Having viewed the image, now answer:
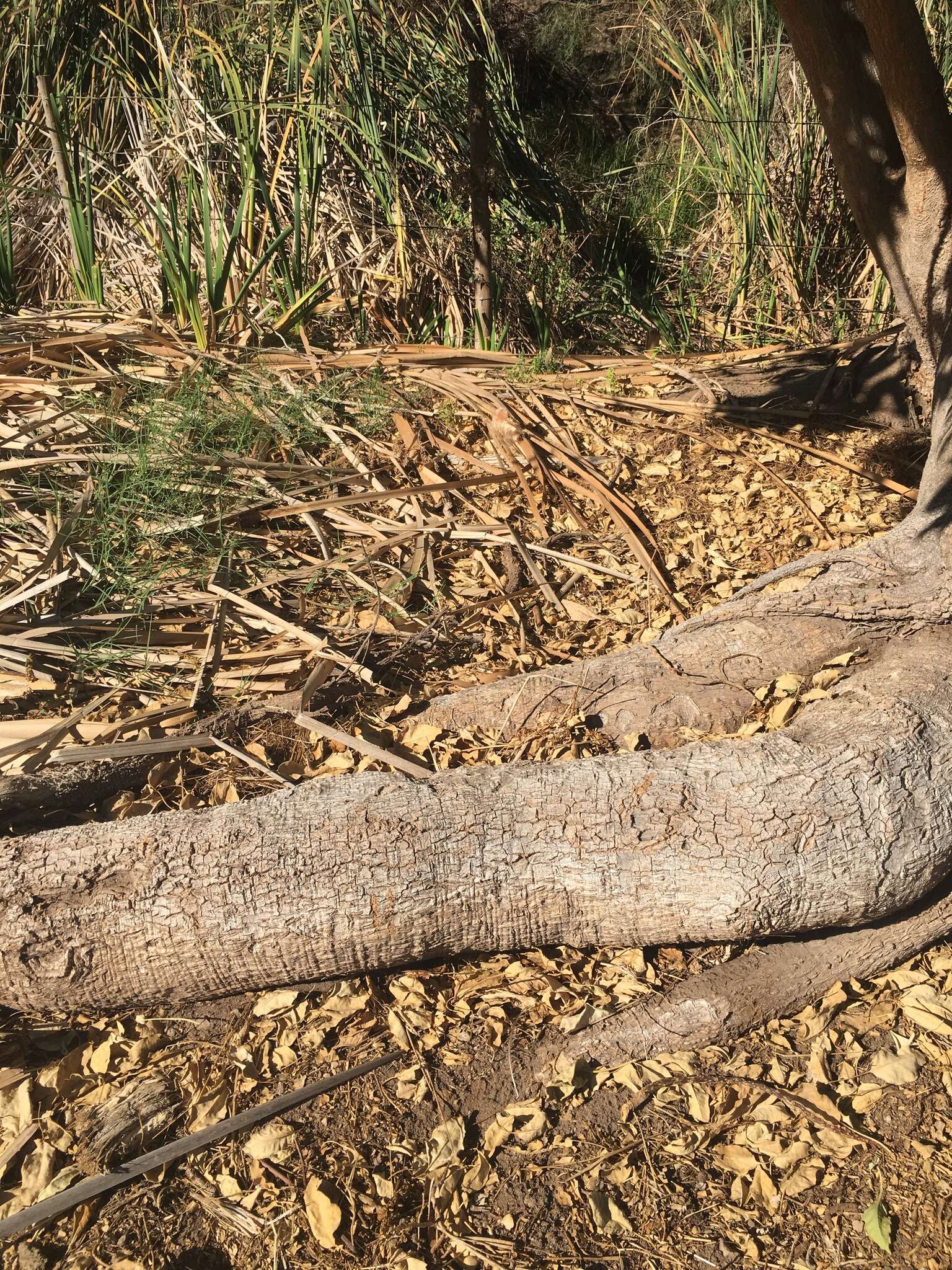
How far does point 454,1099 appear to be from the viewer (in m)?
1.89

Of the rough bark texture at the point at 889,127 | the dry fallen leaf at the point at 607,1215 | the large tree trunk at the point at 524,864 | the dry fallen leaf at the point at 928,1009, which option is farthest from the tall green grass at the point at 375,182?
the dry fallen leaf at the point at 607,1215

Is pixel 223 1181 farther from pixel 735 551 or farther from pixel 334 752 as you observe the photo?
pixel 735 551

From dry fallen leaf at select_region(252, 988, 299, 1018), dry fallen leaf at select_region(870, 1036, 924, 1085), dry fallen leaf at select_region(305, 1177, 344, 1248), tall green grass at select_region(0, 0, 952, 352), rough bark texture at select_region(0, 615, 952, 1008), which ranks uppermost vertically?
tall green grass at select_region(0, 0, 952, 352)

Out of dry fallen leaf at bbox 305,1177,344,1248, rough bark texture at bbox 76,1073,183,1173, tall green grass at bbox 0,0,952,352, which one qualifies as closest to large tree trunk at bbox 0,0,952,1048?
rough bark texture at bbox 76,1073,183,1173

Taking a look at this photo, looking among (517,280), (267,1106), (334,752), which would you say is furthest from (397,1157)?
(517,280)

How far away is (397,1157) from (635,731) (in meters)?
1.13

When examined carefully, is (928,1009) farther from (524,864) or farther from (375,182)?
(375,182)

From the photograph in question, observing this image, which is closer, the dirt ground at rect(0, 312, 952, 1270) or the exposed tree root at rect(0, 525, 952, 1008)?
the dirt ground at rect(0, 312, 952, 1270)

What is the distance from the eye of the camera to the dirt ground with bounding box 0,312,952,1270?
167 cm

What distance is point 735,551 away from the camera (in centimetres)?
324

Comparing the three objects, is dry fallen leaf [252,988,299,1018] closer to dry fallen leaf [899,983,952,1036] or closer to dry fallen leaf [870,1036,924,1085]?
dry fallen leaf [870,1036,924,1085]

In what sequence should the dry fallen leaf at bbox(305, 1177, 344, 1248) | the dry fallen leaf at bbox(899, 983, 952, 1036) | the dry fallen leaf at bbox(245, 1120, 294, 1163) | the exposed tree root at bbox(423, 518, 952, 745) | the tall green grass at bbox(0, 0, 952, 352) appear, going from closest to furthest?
the dry fallen leaf at bbox(305, 1177, 344, 1248), the dry fallen leaf at bbox(245, 1120, 294, 1163), the dry fallen leaf at bbox(899, 983, 952, 1036), the exposed tree root at bbox(423, 518, 952, 745), the tall green grass at bbox(0, 0, 952, 352)

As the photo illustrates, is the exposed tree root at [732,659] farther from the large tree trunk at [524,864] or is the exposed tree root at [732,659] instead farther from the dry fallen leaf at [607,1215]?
the dry fallen leaf at [607,1215]

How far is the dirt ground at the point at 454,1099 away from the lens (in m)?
1.67
